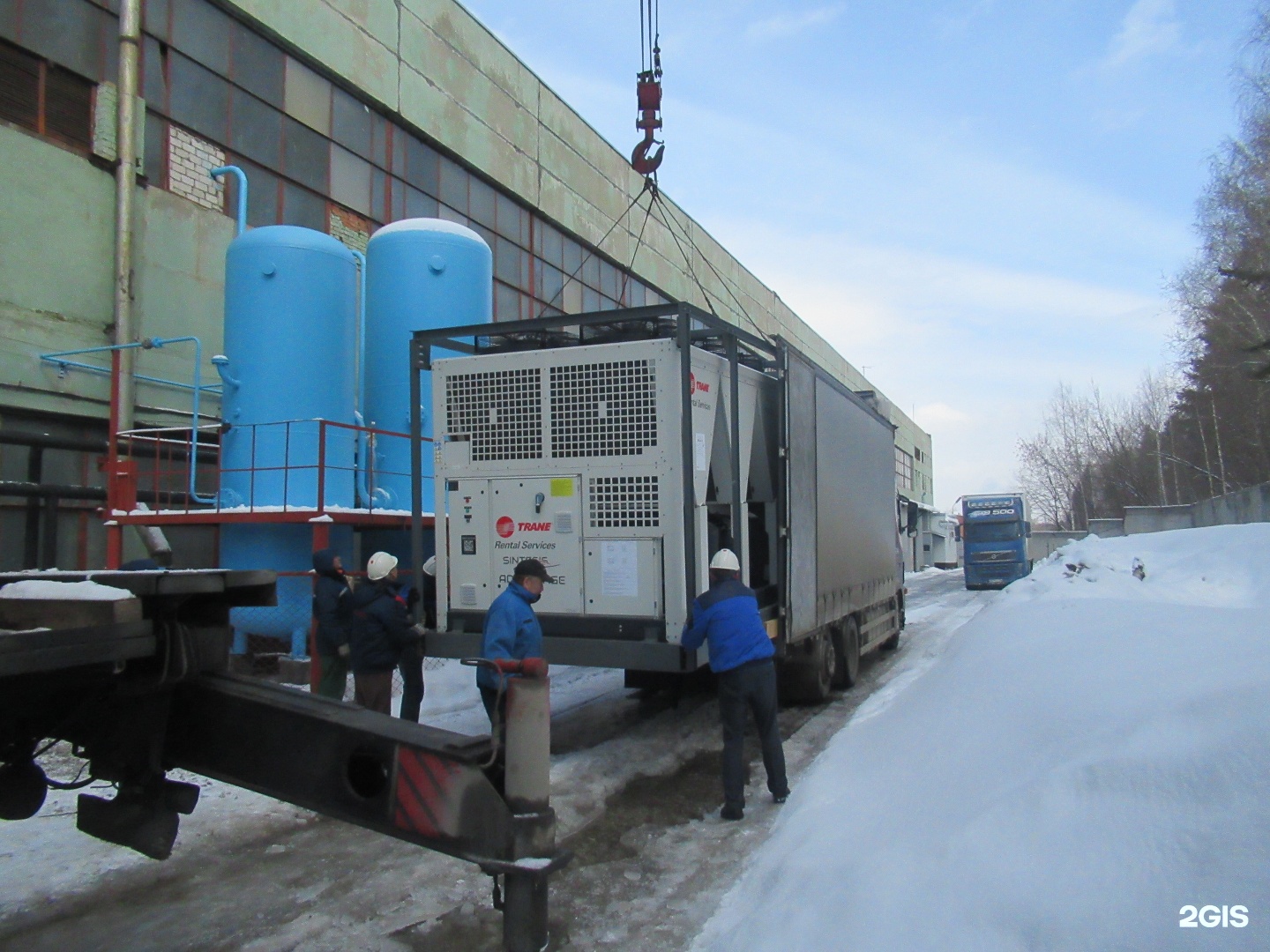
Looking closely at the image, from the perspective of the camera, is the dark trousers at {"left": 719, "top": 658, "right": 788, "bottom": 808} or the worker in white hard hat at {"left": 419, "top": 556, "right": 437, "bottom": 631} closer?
the dark trousers at {"left": 719, "top": 658, "right": 788, "bottom": 808}

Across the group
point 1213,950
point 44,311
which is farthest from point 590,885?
point 44,311

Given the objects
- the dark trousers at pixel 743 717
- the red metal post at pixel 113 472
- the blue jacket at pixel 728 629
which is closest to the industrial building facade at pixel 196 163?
the red metal post at pixel 113 472

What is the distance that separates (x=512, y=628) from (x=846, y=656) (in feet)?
20.5

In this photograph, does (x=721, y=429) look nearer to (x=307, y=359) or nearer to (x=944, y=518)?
(x=307, y=359)

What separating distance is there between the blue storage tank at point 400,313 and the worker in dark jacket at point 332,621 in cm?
389

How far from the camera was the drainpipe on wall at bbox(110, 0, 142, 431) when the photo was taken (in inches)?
489

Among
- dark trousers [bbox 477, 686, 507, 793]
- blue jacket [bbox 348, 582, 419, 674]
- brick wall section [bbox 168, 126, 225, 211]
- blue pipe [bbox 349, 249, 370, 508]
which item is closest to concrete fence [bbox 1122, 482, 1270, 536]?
blue pipe [bbox 349, 249, 370, 508]

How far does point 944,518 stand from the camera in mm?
69062

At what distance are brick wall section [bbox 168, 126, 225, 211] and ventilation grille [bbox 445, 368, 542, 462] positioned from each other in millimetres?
8532

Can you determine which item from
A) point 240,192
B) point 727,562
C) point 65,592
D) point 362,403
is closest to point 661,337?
point 727,562

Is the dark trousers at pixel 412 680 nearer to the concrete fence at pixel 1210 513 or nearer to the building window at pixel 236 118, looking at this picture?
the building window at pixel 236 118

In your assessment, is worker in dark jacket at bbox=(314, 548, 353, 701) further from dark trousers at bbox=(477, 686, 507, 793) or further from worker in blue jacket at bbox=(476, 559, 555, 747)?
dark trousers at bbox=(477, 686, 507, 793)

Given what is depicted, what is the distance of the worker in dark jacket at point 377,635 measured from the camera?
23.8ft

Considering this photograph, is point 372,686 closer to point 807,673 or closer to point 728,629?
point 728,629
